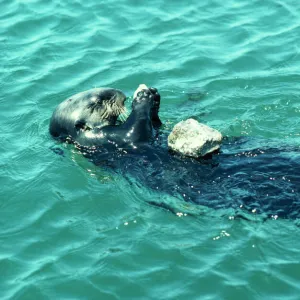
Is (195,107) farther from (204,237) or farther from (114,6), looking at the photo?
(114,6)

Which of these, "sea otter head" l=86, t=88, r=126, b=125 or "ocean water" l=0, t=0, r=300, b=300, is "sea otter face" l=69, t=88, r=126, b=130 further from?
"ocean water" l=0, t=0, r=300, b=300

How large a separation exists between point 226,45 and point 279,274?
5689mm

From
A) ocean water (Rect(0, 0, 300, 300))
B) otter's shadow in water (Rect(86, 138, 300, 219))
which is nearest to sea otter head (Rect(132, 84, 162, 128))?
otter's shadow in water (Rect(86, 138, 300, 219))

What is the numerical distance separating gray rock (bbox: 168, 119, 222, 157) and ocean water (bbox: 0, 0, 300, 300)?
60cm

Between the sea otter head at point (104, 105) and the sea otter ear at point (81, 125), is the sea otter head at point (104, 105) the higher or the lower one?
the higher one

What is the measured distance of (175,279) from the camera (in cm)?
654

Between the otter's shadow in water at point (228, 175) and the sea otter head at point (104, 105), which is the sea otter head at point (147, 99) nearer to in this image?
the sea otter head at point (104, 105)

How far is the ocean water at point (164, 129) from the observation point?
21.7 feet

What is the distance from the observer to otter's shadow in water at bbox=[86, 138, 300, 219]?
23.6ft

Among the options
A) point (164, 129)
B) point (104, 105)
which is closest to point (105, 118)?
point (104, 105)

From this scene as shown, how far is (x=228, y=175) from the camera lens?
7590 millimetres

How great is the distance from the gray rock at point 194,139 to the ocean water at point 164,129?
0.60 meters

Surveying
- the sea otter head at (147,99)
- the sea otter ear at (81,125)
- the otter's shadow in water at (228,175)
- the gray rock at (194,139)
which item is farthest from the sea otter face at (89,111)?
the gray rock at (194,139)

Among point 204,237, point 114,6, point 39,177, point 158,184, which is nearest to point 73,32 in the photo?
point 114,6
